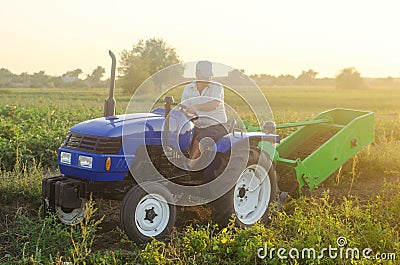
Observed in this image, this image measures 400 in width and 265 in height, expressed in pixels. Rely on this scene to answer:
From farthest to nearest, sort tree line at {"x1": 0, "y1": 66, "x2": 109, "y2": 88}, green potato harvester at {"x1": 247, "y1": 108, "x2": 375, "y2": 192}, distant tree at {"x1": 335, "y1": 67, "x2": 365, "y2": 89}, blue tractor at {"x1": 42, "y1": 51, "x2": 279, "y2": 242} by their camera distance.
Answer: tree line at {"x1": 0, "y1": 66, "x2": 109, "y2": 88} < distant tree at {"x1": 335, "y1": 67, "x2": 365, "y2": 89} < green potato harvester at {"x1": 247, "y1": 108, "x2": 375, "y2": 192} < blue tractor at {"x1": 42, "y1": 51, "x2": 279, "y2": 242}

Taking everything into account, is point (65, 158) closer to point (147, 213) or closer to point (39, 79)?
point (147, 213)

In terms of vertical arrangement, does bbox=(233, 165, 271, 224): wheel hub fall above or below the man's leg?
below

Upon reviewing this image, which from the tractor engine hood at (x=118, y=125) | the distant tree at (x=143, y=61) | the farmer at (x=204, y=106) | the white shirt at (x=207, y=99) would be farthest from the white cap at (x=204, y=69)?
the distant tree at (x=143, y=61)

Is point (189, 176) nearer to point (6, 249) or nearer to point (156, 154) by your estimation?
point (156, 154)

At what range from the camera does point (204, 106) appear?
5.18 metres

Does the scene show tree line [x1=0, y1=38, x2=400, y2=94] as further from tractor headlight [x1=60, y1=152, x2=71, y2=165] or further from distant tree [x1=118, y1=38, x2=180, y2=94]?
tractor headlight [x1=60, y1=152, x2=71, y2=165]

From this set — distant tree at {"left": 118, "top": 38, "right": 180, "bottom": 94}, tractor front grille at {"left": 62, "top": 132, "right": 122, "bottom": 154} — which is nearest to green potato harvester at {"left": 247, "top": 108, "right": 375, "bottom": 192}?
tractor front grille at {"left": 62, "top": 132, "right": 122, "bottom": 154}

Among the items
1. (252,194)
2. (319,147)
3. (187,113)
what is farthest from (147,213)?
(319,147)

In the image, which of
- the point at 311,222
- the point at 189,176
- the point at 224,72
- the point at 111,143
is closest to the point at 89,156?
the point at 111,143

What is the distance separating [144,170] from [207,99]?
0.98 metres

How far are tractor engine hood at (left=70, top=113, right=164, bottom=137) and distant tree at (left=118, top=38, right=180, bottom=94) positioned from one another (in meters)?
41.9

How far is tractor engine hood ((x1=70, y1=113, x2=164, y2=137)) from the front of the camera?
4.68 metres

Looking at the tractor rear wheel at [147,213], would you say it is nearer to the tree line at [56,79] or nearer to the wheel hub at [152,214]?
the wheel hub at [152,214]

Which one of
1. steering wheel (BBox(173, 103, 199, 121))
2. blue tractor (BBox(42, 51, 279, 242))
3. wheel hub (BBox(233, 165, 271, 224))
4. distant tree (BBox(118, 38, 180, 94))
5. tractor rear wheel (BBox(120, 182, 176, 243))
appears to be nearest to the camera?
tractor rear wheel (BBox(120, 182, 176, 243))
